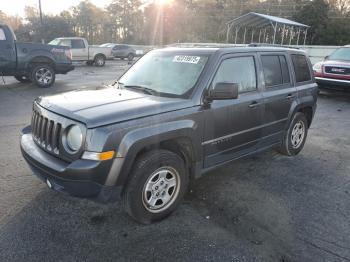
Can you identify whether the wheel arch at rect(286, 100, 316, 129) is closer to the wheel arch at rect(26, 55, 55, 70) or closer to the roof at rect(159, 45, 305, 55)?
the roof at rect(159, 45, 305, 55)

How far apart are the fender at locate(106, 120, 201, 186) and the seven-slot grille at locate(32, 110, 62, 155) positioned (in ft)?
2.09

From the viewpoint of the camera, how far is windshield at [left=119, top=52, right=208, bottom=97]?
12.2ft

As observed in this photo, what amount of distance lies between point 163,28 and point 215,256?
49.2m

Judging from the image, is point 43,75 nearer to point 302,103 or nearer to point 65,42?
point 65,42

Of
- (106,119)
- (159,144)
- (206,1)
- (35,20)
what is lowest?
(159,144)

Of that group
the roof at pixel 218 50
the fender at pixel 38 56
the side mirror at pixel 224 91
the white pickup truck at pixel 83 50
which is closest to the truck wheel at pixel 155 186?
the side mirror at pixel 224 91

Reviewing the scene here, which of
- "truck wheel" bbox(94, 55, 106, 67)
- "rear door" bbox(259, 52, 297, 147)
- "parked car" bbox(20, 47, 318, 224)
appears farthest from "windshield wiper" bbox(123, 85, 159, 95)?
"truck wheel" bbox(94, 55, 106, 67)

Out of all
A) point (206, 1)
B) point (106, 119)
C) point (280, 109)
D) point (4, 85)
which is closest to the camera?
point (106, 119)

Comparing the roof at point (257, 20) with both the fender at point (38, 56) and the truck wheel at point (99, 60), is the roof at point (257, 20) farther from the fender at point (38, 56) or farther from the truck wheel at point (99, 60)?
the fender at point (38, 56)

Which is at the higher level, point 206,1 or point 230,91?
point 206,1

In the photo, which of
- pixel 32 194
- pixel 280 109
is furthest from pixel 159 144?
pixel 280 109

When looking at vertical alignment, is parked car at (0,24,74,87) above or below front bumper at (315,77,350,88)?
above

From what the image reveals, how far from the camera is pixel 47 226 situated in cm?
328

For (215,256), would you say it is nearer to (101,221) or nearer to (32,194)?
(101,221)
